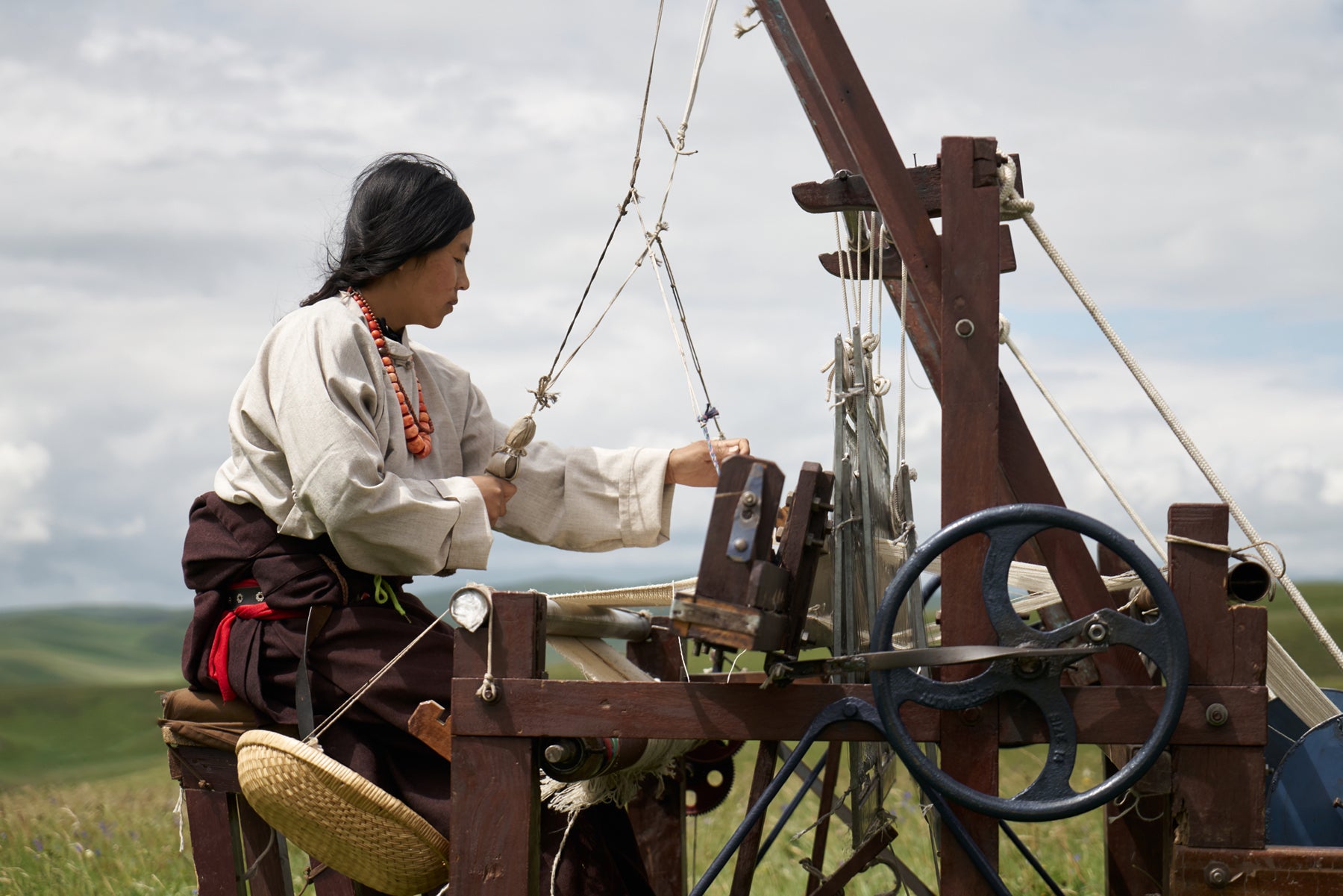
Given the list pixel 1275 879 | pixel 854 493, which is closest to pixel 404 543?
pixel 854 493

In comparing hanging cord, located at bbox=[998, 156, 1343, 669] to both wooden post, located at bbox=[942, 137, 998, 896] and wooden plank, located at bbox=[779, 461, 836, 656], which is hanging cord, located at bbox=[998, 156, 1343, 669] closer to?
wooden post, located at bbox=[942, 137, 998, 896]

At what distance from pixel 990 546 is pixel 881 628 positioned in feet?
0.85

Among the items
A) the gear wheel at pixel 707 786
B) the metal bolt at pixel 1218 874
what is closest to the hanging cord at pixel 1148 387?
the metal bolt at pixel 1218 874

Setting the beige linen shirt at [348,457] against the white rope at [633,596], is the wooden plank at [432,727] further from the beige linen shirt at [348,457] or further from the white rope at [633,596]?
the white rope at [633,596]

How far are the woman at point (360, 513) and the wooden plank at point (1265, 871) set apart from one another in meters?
1.39

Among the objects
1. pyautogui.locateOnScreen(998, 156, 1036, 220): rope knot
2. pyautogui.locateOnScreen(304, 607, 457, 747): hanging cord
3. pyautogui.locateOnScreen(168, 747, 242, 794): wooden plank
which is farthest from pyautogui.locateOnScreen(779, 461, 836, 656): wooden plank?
pyautogui.locateOnScreen(168, 747, 242, 794): wooden plank

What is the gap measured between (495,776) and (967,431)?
3.85 ft

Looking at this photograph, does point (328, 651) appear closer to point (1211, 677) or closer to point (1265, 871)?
point (1211, 677)

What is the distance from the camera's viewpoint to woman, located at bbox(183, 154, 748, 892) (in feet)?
8.95

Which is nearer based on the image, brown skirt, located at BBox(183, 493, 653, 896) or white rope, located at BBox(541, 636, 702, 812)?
brown skirt, located at BBox(183, 493, 653, 896)

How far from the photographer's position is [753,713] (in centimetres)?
243

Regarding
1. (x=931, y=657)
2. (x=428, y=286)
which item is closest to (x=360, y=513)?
(x=428, y=286)

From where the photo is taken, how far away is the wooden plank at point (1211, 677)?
2346 mm

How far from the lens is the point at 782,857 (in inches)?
228
